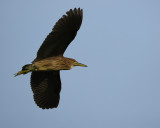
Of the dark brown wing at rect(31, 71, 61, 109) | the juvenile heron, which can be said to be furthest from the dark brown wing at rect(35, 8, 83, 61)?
the dark brown wing at rect(31, 71, 61, 109)

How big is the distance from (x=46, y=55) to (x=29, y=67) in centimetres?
58

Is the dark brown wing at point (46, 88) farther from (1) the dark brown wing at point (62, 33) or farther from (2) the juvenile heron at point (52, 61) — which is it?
(1) the dark brown wing at point (62, 33)

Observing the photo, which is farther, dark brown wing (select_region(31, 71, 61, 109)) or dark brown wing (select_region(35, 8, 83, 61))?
dark brown wing (select_region(31, 71, 61, 109))

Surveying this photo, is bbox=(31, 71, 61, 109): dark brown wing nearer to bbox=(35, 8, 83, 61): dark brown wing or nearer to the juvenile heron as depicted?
the juvenile heron

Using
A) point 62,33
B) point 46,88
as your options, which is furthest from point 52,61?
point 46,88

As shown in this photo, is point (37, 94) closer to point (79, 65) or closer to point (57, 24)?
point (79, 65)

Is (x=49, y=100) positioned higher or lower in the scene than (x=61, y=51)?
lower

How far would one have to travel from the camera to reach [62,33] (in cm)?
→ 980

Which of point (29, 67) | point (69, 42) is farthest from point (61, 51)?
point (29, 67)

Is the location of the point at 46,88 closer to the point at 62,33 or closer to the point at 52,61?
the point at 52,61

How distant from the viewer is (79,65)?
10.7 metres

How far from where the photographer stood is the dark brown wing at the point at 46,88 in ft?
34.9

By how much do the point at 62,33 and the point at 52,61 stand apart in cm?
82

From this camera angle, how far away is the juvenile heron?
9766 millimetres
